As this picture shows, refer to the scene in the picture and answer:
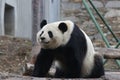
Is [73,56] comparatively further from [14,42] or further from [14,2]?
[14,2]

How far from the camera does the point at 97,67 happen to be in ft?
16.2

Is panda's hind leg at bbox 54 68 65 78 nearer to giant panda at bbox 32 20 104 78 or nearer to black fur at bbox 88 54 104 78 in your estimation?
giant panda at bbox 32 20 104 78

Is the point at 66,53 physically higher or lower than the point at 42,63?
higher

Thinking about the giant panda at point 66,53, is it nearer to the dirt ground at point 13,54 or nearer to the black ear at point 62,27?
the black ear at point 62,27

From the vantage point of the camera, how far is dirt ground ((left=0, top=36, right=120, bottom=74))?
6930 millimetres

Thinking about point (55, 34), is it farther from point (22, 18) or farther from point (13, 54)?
point (22, 18)

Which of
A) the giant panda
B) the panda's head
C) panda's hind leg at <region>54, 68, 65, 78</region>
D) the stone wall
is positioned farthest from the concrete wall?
the panda's head

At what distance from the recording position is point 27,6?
9.08 metres

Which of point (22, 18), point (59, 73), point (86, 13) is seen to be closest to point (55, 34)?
point (59, 73)

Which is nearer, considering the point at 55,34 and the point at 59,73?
the point at 55,34

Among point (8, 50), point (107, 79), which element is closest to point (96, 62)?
point (107, 79)

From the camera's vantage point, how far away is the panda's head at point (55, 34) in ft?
15.4

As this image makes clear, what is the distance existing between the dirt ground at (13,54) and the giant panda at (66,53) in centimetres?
191

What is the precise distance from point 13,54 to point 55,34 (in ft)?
8.90
